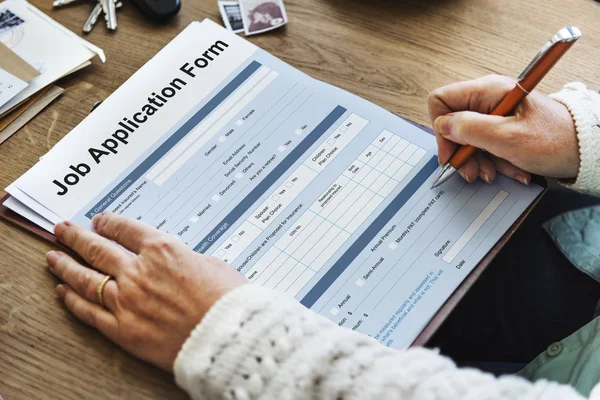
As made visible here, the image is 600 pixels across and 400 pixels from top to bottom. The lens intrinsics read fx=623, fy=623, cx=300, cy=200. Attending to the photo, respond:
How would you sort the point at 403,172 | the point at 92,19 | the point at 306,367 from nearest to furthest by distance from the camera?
the point at 306,367, the point at 403,172, the point at 92,19

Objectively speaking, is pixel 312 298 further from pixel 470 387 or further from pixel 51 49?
pixel 51 49

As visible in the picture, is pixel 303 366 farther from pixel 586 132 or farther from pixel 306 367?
pixel 586 132

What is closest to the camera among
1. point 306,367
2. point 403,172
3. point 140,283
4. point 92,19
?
point 306,367

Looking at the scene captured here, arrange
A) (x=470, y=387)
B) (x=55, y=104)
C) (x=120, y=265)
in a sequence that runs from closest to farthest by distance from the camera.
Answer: (x=470, y=387) → (x=120, y=265) → (x=55, y=104)

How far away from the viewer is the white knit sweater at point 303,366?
0.54 meters

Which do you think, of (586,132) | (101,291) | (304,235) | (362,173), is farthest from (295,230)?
(586,132)

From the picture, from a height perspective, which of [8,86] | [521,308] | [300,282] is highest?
[8,86]

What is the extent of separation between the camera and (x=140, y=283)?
66 centimetres

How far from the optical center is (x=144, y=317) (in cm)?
64

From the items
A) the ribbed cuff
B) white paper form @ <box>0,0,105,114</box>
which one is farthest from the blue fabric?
white paper form @ <box>0,0,105,114</box>

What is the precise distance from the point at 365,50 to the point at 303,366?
47 cm

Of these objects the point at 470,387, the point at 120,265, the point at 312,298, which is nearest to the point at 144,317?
the point at 120,265

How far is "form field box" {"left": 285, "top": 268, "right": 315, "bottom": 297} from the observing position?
680 mm

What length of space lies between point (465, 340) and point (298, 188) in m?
0.36
